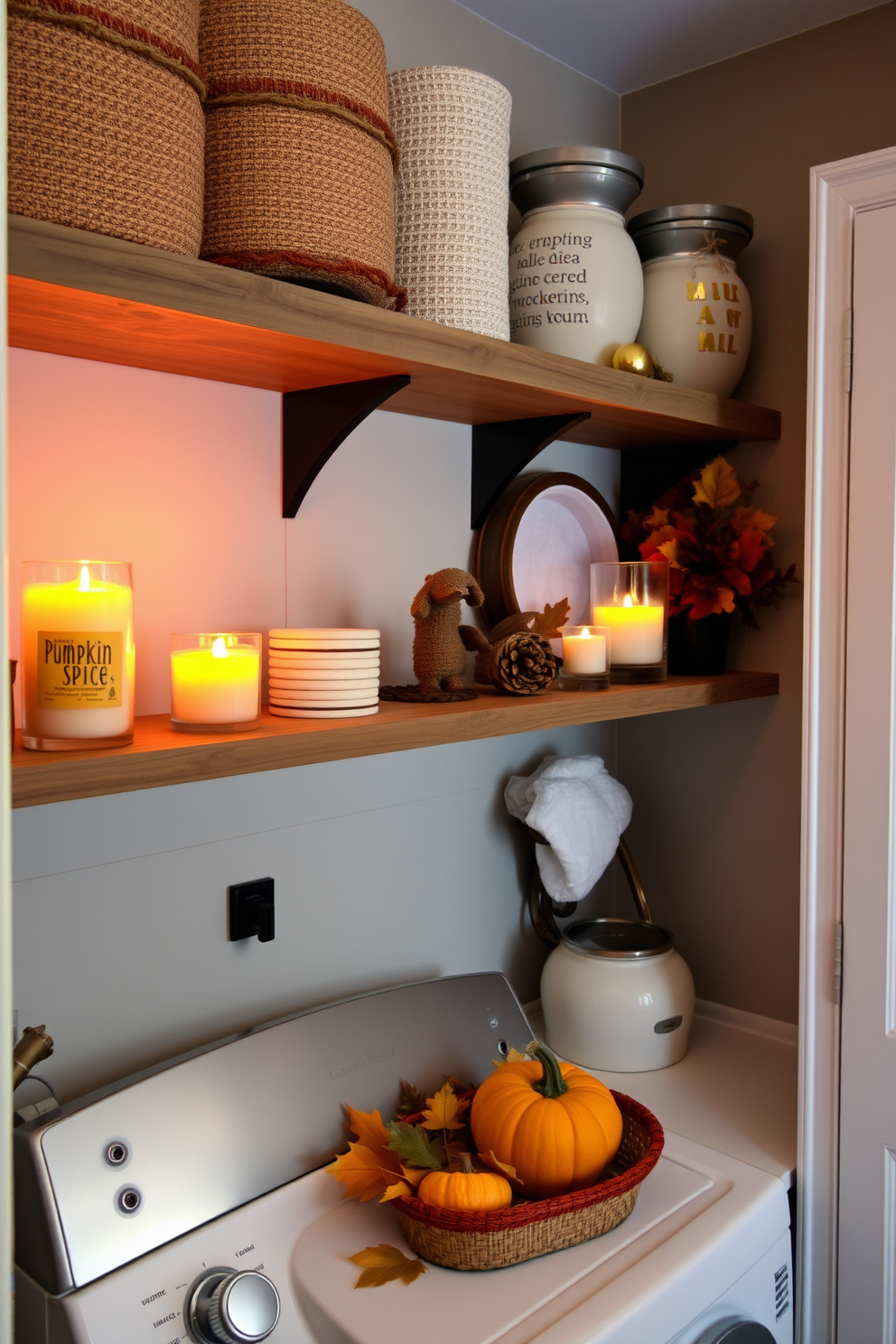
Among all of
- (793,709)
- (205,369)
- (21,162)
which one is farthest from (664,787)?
(21,162)

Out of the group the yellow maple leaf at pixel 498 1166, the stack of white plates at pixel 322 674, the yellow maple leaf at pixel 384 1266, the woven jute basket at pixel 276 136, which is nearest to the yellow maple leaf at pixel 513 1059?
the yellow maple leaf at pixel 498 1166

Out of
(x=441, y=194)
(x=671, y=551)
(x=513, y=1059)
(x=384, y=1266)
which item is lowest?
(x=384, y=1266)

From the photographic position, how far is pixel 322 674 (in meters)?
1.00

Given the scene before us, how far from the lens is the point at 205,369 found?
1065 mm

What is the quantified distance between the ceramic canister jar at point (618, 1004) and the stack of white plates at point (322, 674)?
0.68 m

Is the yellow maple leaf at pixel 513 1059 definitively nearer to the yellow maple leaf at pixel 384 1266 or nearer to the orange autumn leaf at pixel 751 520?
the yellow maple leaf at pixel 384 1266

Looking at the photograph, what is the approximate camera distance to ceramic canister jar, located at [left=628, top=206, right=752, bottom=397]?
1.48 metres

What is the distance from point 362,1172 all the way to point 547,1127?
0.64ft

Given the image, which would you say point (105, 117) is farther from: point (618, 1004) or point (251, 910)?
point (618, 1004)

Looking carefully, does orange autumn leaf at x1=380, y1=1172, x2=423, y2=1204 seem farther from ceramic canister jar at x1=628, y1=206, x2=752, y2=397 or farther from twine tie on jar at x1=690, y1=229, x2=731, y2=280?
twine tie on jar at x1=690, y1=229, x2=731, y2=280

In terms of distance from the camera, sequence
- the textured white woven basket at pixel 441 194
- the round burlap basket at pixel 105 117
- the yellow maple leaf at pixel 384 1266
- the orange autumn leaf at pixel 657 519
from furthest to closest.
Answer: the orange autumn leaf at pixel 657 519 → the textured white woven basket at pixel 441 194 → the yellow maple leaf at pixel 384 1266 → the round burlap basket at pixel 105 117

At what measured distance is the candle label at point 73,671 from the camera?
2.55ft

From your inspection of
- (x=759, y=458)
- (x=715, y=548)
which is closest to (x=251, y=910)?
(x=715, y=548)

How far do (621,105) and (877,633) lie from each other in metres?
1.09
